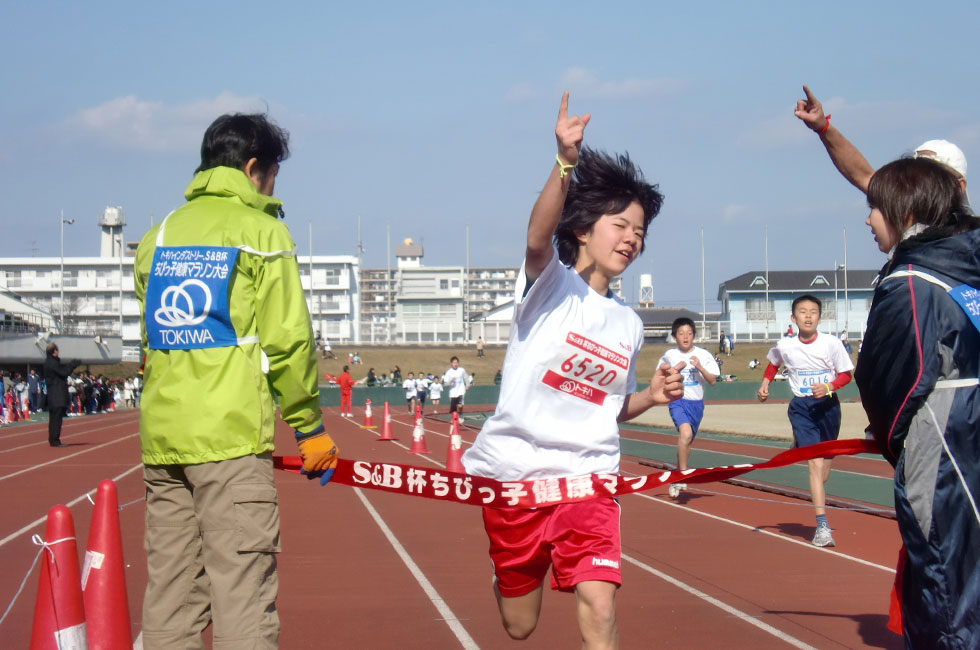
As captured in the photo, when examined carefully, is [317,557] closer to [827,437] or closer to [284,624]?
[284,624]

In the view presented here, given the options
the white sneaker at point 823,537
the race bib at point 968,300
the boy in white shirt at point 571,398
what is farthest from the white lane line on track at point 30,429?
the race bib at point 968,300

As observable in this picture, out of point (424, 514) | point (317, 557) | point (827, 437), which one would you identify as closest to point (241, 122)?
point (317, 557)

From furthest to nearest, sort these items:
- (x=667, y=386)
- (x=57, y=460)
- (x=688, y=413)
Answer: (x=57, y=460) < (x=688, y=413) < (x=667, y=386)

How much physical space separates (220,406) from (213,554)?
53 centimetres

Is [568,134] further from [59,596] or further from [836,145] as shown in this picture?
[59,596]

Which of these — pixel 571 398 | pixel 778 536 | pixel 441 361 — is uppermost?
pixel 571 398

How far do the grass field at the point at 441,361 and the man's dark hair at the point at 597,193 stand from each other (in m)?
61.9

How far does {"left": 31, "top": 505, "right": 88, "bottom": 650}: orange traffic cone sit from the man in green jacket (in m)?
0.67

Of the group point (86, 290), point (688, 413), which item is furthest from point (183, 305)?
point (86, 290)

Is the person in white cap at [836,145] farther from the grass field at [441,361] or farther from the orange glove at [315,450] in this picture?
the grass field at [441,361]

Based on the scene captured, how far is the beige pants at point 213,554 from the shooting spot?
3.52 meters

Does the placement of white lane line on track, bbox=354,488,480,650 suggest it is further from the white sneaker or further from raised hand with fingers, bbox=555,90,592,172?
the white sneaker

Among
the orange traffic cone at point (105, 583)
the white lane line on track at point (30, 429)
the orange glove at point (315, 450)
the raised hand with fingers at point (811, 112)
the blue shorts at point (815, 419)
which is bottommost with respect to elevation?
the white lane line on track at point (30, 429)

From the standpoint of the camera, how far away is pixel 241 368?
11.8ft
